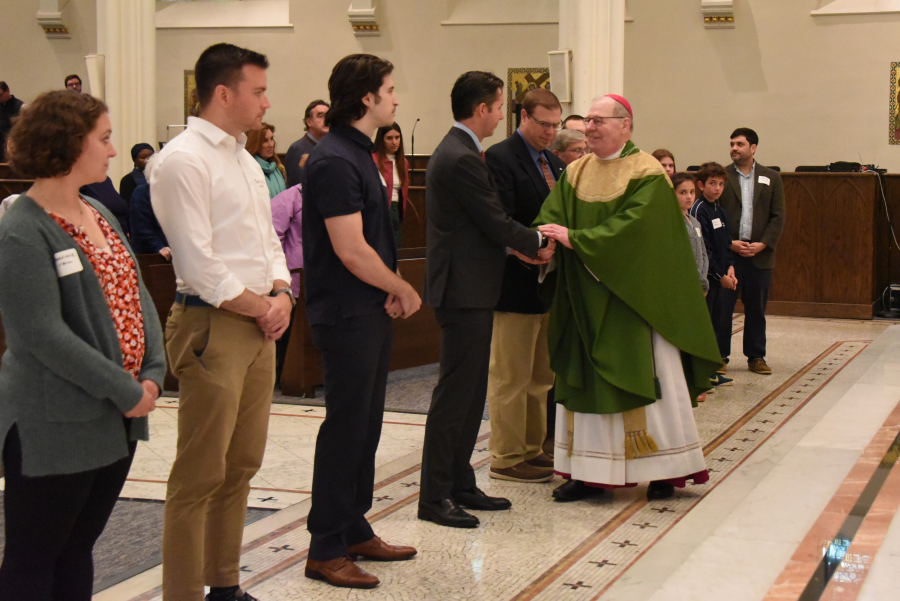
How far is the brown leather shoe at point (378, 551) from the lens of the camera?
3160mm

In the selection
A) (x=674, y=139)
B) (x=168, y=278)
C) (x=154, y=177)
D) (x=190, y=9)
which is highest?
(x=190, y=9)

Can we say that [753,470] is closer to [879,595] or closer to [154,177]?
[879,595]

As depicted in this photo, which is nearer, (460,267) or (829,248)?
(460,267)

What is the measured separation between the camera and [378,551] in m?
3.16

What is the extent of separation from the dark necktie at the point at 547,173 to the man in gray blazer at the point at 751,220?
9.66ft

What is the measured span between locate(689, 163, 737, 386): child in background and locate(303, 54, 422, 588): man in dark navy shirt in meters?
3.83

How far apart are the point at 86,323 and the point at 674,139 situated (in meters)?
10.2

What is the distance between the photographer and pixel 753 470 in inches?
169

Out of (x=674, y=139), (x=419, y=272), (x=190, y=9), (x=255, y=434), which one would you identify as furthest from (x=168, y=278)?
(x=190, y=9)

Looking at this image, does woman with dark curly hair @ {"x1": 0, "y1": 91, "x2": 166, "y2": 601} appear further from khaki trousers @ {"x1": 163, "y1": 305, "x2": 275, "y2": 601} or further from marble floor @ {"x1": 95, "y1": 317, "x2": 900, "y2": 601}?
marble floor @ {"x1": 95, "y1": 317, "x2": 900, "y2": 601}

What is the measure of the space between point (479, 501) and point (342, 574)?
921mm

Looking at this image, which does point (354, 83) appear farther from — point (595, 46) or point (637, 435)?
point (595, 46)

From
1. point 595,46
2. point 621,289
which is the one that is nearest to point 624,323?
point 621,289

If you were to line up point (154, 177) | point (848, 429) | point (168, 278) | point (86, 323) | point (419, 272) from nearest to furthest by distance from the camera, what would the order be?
point (86, 323) → point (154, 177) → point (848, 429) → point (168, 278) → point (419, 272)
